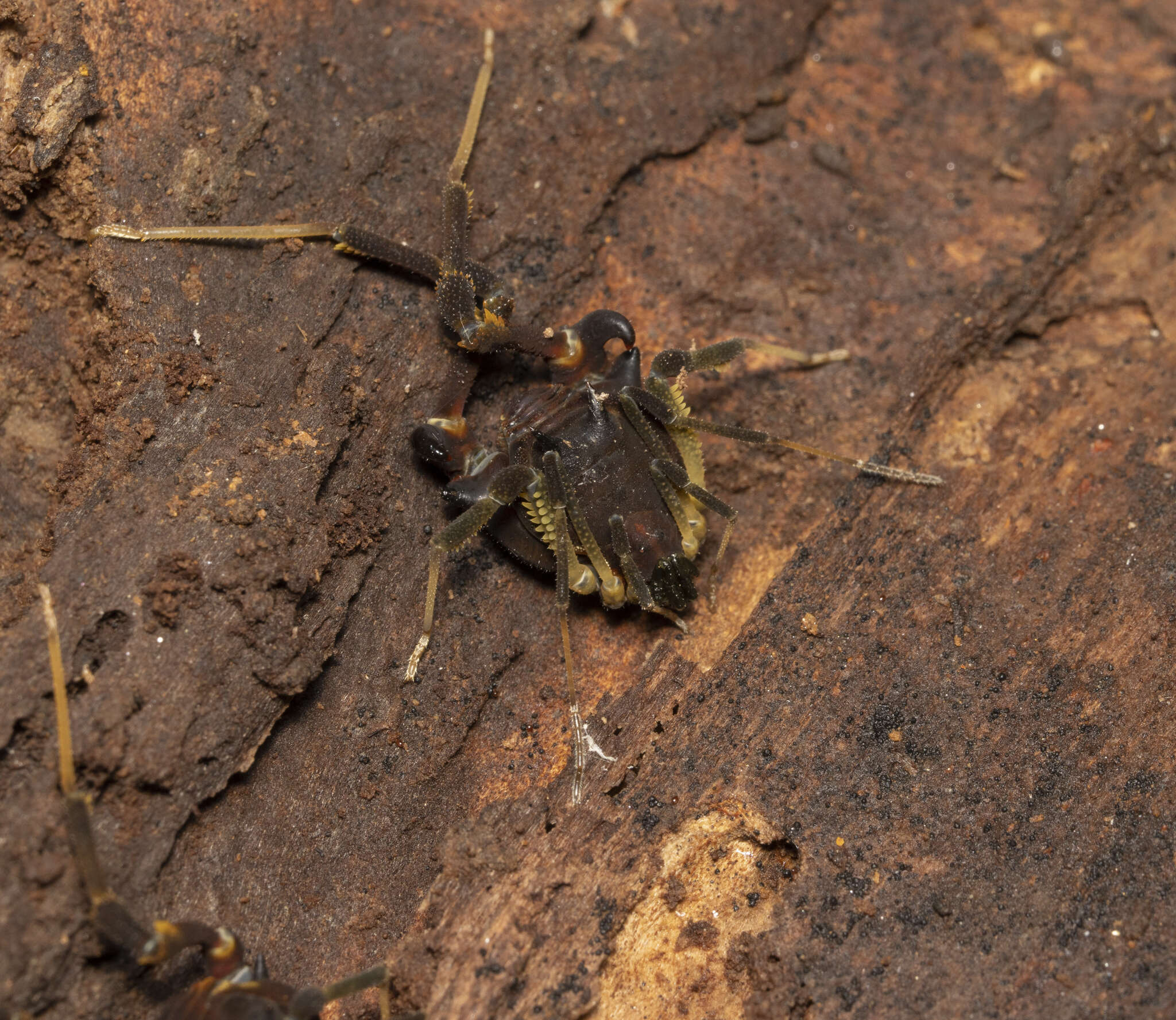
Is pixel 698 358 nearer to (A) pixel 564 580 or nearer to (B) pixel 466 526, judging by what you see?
(A) pixel 564 580

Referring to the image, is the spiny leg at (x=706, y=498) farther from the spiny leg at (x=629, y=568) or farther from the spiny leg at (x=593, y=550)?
the spiny leg at (x=593, y=550)

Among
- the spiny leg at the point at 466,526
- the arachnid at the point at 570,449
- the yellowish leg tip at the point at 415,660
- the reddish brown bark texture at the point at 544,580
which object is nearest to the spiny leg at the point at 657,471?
the arachnid at the point at 570,449

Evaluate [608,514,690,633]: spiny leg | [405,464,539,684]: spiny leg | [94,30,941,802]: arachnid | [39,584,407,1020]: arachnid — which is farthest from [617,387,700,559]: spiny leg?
[39,584,407,1020]: arachnid

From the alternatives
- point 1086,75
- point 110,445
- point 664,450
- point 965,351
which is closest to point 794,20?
point 1086,75

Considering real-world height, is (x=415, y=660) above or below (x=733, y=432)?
below

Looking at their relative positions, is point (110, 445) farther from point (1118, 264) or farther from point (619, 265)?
point (1118, 264)

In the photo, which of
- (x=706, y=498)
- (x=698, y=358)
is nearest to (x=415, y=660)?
(x=706, y=498)

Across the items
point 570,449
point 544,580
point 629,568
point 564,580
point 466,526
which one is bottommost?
point 544,580
